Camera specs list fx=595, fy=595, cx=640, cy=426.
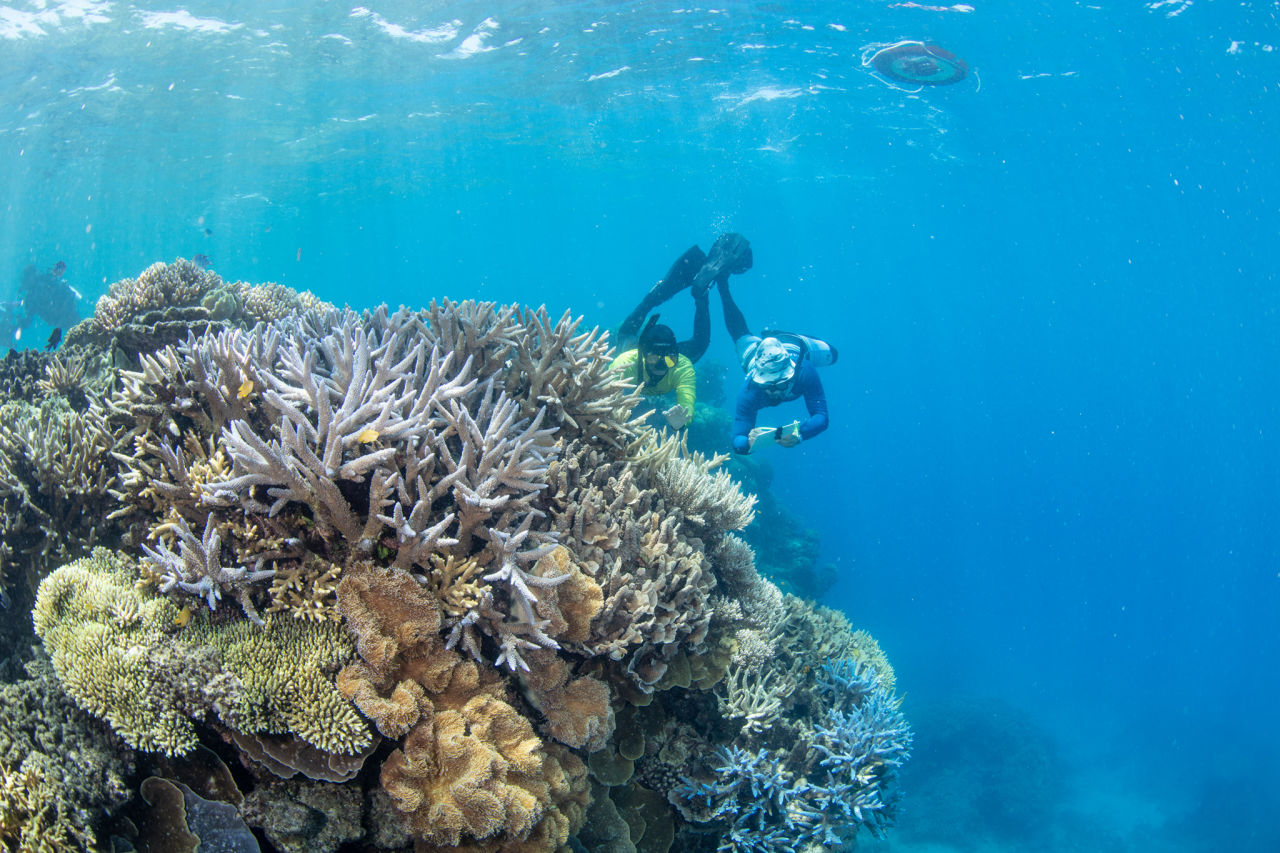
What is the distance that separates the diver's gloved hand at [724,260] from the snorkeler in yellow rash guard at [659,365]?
221 inches

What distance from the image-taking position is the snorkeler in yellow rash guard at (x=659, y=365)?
8773mm

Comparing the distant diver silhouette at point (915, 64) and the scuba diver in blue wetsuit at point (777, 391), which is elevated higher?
the distant diver silhouette at point (915, 64)

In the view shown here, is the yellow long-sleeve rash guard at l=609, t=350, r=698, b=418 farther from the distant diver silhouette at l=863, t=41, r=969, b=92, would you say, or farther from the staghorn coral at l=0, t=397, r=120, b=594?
the distant diver silhouette at l=863, t=41, r=969, b=92

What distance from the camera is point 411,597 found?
269 cm

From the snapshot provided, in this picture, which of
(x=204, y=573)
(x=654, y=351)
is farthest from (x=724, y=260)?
(x=204, y=573)

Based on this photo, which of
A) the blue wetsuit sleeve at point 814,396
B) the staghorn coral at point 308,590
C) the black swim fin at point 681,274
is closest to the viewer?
the staghorn coral at point 308,590

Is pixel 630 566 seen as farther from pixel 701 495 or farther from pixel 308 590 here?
pixel 308 590

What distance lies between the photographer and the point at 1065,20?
20594mm

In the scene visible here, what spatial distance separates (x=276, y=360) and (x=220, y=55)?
29110 mm

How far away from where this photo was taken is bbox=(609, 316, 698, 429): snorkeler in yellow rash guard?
877 cm

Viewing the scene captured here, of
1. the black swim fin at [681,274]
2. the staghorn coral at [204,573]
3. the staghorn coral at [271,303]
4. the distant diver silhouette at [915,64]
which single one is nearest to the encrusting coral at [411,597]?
the staghorn coral at [204,573]

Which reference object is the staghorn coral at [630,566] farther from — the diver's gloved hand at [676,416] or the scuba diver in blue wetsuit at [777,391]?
the scuba diver in blue wetsuit at [777,391]

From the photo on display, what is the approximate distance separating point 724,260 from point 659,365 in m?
6.61

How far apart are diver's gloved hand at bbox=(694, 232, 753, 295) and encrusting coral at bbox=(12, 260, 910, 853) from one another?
33.0 feet
